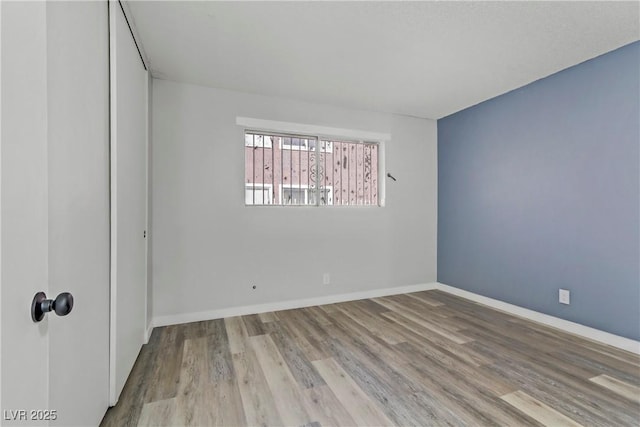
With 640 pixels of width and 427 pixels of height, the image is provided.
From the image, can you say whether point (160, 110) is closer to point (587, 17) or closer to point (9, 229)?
point (9, 229)

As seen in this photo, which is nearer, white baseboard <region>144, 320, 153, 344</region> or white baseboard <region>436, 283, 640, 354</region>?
white baseboard <region>436, 283, 640, 354</region>

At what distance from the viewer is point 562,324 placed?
271 cm

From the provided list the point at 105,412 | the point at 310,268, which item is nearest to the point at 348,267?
the point at 310,268

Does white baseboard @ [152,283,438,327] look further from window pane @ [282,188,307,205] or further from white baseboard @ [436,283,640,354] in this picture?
window pane @ [282,188,307,205]

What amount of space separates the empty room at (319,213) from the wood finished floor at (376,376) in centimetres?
2

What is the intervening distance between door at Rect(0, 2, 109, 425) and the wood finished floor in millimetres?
543

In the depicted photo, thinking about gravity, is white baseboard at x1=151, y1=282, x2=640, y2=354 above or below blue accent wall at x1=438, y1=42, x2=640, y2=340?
below

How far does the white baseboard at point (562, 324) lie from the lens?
2307mm

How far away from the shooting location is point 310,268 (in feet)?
11.3

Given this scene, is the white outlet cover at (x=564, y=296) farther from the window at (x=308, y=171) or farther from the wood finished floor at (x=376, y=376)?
the window at (x=308, y=171)

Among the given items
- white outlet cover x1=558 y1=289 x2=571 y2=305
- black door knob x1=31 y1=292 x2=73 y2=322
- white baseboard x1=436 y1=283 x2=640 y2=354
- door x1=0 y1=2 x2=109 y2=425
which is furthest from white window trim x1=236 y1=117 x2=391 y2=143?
black door knob x1=31 y1=292 x2=73 y2=322

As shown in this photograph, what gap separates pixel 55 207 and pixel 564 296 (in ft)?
12.3

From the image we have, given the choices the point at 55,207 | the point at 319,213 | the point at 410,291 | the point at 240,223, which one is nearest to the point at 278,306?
the point at 240,223

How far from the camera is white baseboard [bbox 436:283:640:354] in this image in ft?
7.57
